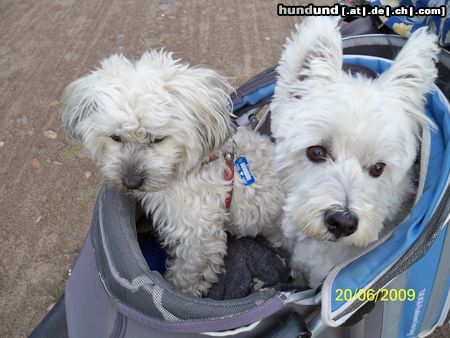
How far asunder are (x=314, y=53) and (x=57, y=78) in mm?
3364

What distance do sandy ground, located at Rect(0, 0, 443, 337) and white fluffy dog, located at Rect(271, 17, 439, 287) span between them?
6.31 feet

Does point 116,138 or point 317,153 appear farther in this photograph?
point 116,138

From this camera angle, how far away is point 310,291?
52.3 inches

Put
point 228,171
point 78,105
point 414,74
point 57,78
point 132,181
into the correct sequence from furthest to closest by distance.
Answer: point 57,78, point 228,171, point 78,105, point 132,181, point 414,74

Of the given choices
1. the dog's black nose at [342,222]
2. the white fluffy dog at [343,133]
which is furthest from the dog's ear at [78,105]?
the dog's black nose at [342,222]

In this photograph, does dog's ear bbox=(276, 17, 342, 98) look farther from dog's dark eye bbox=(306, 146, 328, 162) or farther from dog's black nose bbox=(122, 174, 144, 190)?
dog's black nose bbox=(122, 174, 144, 190)

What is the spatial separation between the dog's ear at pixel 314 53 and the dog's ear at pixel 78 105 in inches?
32.8

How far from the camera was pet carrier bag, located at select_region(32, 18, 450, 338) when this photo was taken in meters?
1.23

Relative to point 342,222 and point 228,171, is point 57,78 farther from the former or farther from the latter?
point 342,222

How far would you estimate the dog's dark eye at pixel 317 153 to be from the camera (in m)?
1.53

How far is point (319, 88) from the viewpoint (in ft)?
5.09

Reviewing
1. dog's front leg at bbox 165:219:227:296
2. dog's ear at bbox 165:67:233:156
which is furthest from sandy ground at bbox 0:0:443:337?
dog's ear at bbox 165:67:233:156
